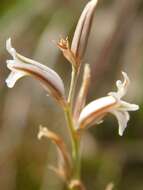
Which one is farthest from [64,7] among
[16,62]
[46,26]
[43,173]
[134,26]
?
[16,62]

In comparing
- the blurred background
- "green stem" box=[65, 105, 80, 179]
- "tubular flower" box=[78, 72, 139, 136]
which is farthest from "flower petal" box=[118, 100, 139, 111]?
the blurred background

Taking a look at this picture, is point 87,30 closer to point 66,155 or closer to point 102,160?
point 66,155

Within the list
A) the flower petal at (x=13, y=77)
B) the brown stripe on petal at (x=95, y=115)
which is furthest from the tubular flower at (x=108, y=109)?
the flower petal at (x=13, y=77)

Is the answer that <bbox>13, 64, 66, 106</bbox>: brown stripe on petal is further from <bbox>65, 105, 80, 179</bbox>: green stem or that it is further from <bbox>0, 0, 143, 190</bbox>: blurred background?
<bbox>0, 0, 143, 190</bbox>: blurred background

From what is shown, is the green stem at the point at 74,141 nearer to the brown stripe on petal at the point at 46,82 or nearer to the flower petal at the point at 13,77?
the brown stripe on petal at the point at 46,82

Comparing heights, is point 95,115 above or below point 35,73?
below

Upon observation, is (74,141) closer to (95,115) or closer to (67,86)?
(95,115)

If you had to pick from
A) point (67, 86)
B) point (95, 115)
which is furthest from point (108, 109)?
point (67, 86)
